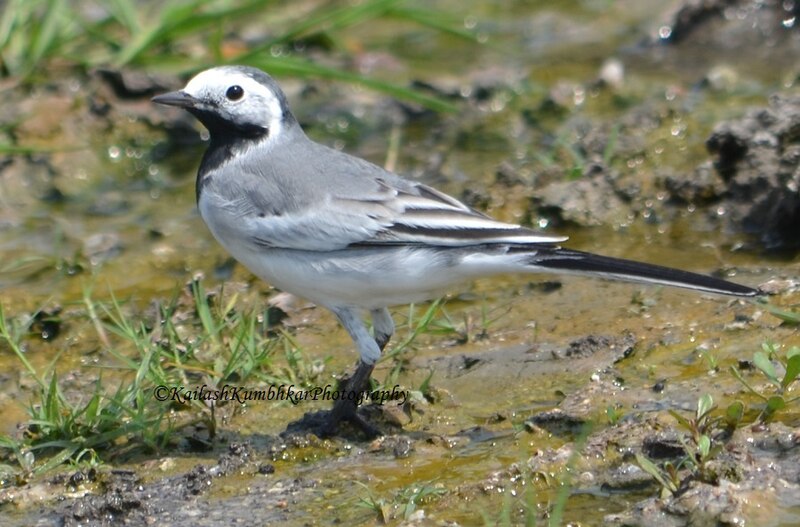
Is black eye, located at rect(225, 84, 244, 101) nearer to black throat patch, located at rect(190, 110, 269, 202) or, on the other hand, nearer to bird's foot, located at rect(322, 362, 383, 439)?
black throat patch, located at rect(190, 110, 269, 202)

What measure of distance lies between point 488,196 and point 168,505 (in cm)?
361

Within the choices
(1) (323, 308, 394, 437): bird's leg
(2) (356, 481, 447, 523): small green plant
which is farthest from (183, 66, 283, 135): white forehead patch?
(2) (356, 481, 447, 523): small green plant

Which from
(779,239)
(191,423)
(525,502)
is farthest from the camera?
(779,239)

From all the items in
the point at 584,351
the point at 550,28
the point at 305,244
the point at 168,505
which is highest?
the point at 550,28

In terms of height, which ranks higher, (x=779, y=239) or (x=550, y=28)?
(x=550, y=28)

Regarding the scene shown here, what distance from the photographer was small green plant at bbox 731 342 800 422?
5043mm

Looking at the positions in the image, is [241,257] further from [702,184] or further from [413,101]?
[413,101]

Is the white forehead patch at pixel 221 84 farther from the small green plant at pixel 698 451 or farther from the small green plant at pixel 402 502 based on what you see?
the small green plant at pixel 698 451

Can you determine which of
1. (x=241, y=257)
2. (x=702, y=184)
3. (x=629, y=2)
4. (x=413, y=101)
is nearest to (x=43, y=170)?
(x=413, y=101)

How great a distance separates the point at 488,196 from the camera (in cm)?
820

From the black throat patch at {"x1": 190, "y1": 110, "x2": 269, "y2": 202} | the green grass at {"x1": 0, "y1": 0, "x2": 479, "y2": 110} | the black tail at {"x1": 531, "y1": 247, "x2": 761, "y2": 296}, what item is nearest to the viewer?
the black tail at {"x1": 531, "y1": 247, "x2": 761, "y2": 296}

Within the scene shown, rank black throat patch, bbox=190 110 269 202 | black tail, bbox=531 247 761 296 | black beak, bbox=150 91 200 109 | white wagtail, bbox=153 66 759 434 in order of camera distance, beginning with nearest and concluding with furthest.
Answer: black tail, bbox=531 247 761 296
white wagtail, bbox=153 66 759 434
black beak, bbox=150 91 200 109
black throat patch, bbox=190 110 269 202

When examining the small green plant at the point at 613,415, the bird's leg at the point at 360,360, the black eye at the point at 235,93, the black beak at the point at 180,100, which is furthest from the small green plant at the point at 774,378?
the black beak at the point at 180,100

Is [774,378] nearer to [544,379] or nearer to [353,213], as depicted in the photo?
[544,379]
